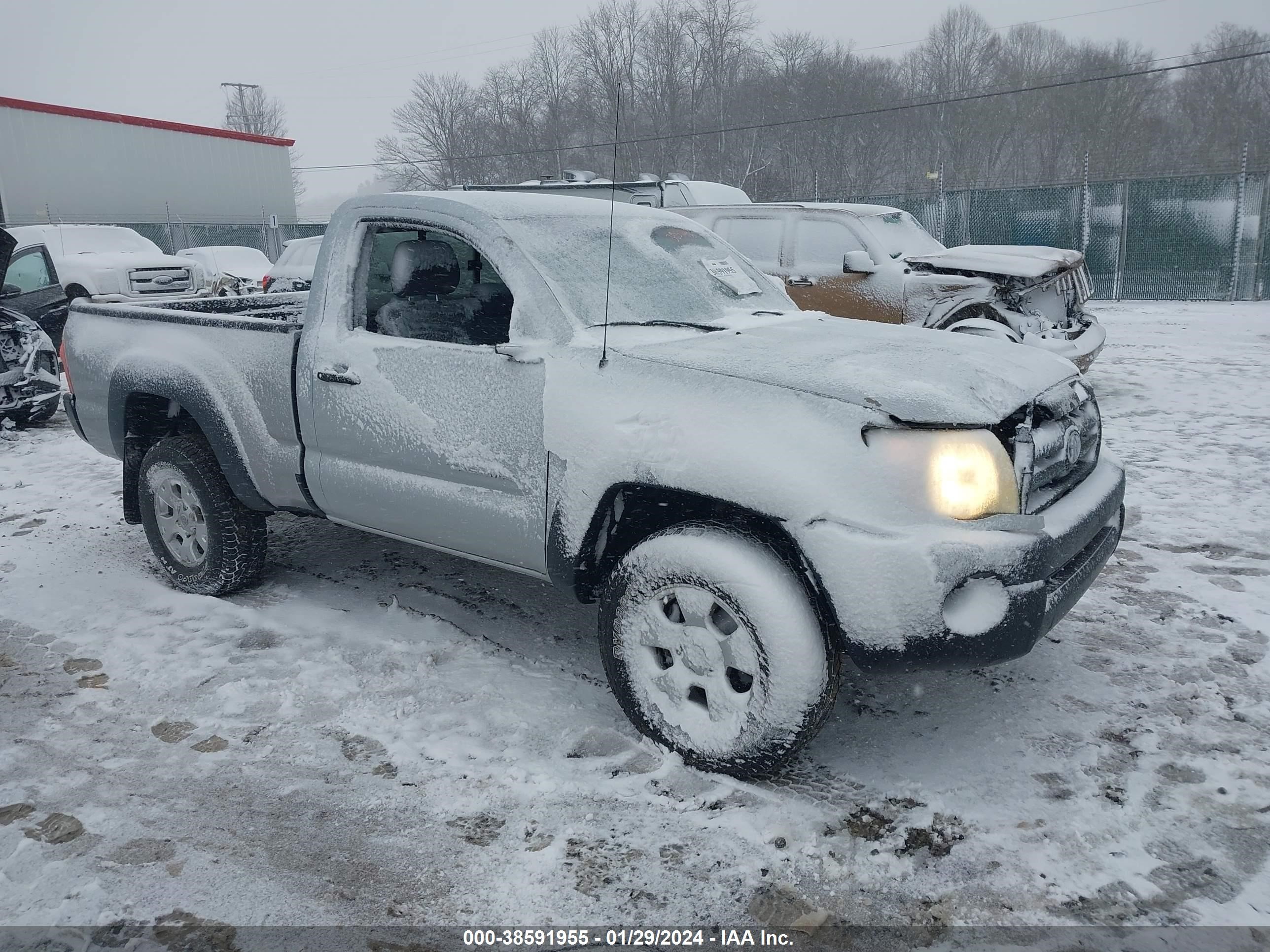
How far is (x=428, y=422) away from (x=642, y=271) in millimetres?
1004

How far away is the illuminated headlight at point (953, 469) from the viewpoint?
2.62m

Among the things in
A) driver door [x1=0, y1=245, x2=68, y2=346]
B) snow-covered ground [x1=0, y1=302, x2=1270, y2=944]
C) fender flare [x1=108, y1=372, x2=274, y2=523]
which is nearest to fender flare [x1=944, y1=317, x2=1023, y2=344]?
snow-covered ground [x1=0, y1=302, x2=1270, y2=944]

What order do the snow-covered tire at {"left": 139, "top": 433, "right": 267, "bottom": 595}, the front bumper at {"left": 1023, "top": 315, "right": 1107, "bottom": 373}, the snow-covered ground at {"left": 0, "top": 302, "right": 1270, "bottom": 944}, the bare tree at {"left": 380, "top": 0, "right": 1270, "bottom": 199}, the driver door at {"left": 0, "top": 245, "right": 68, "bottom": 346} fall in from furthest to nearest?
the bare tree at {"left": 380, "top": 0, "right": 1270, "bottom": 199} < the driver door at {"left": 0, "top": 245, "right": 68, "bottom": 346} < the front bumper at {"left": 1023, "top": 315, "right": 1107, "bottom": 373} < the snow-covered tire at {"left": 139, "top": 433, "right": 267, "bottom": 595} < the snow-covered ground at {"left": 0, "top": 302, "right": 1270, "bottom": 944}

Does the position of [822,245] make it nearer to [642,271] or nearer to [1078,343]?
[1078,343]

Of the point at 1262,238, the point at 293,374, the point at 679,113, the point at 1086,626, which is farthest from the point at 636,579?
the point at 679,113

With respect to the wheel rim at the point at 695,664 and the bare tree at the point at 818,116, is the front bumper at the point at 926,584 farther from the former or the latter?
the bare tree at the point at 818,116

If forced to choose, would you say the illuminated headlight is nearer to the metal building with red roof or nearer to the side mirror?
the side mirror

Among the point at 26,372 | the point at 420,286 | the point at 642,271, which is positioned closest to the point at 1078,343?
the point at 642,271

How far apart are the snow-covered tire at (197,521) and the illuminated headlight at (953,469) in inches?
119

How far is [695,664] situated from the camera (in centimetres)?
294

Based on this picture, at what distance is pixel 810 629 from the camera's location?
273 centimetres

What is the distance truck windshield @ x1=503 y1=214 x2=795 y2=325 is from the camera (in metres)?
3.43

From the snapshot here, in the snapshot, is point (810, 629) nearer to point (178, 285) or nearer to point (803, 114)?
point (178, 285)

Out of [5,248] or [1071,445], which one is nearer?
[1071,445]
